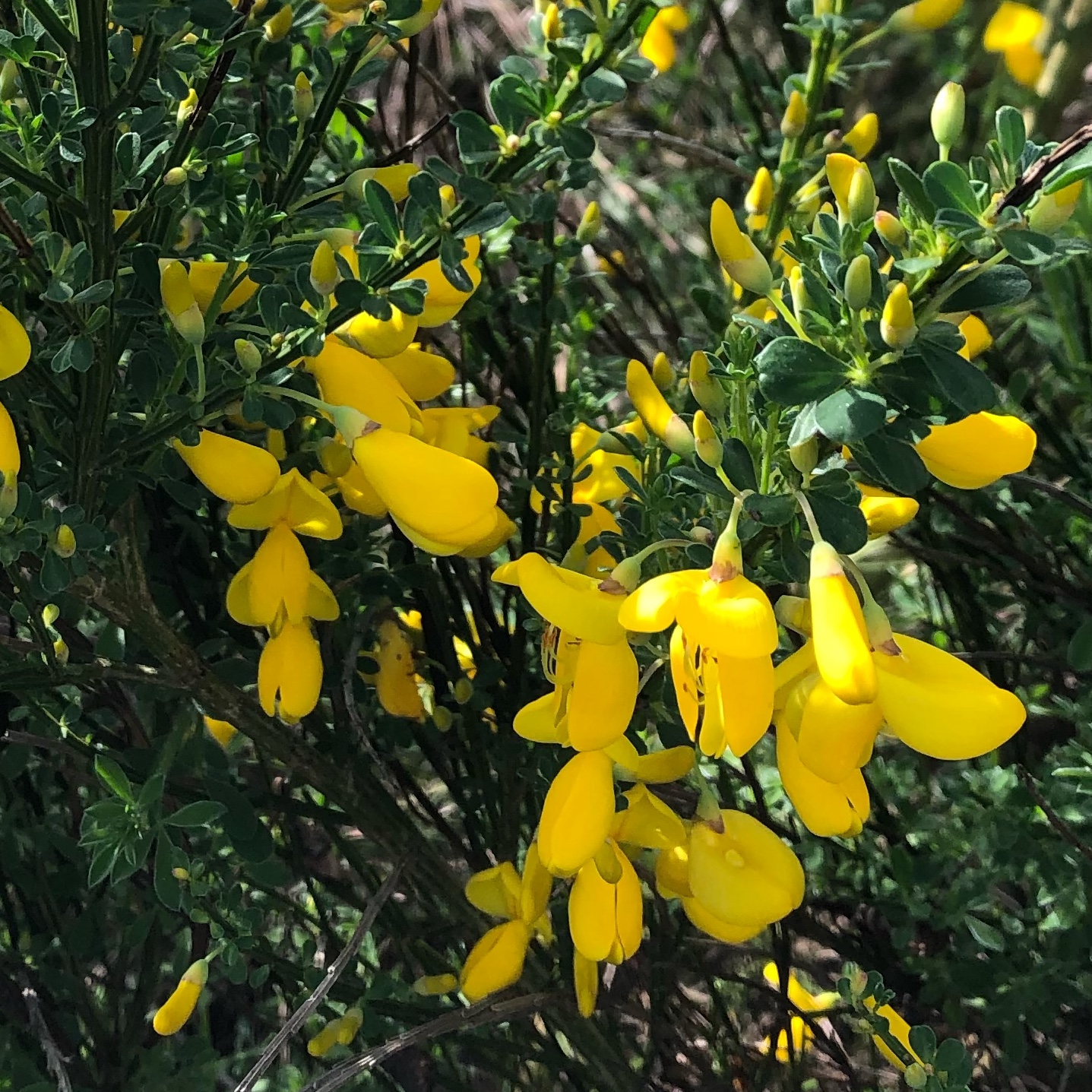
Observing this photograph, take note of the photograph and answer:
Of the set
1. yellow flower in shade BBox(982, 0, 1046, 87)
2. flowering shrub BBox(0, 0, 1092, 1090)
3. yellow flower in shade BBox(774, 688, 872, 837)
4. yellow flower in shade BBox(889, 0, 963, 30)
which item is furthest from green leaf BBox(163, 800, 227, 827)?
yellow flower in shade BBox(982, 0, 1046, 87)

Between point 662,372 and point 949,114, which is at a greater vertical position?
point 949,114

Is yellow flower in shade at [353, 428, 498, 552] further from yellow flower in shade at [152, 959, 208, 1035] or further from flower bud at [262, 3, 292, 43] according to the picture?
yellow flower in shade at [152, 959, 208, 1035]

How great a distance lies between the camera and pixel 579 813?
499mm

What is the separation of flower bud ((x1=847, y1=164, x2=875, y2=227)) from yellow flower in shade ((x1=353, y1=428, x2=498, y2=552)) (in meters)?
0.19

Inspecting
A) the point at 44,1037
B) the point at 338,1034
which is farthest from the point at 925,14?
the point at 44,1037

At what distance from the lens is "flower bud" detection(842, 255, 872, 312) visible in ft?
1.18

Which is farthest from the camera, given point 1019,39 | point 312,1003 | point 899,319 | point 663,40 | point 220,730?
point 1019,39

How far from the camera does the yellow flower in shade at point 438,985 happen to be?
2.42 feet

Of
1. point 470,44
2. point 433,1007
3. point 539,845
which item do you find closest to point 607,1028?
point 433,1007

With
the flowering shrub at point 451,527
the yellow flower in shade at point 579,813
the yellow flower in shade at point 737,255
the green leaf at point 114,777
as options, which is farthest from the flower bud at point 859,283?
the green leaf at point 114,777

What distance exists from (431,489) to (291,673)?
0.17 metres

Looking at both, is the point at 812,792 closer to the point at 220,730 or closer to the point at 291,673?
the point at 291,673

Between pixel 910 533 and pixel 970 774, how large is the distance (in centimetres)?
26

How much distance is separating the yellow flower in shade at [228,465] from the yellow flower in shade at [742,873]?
0.28 metres
